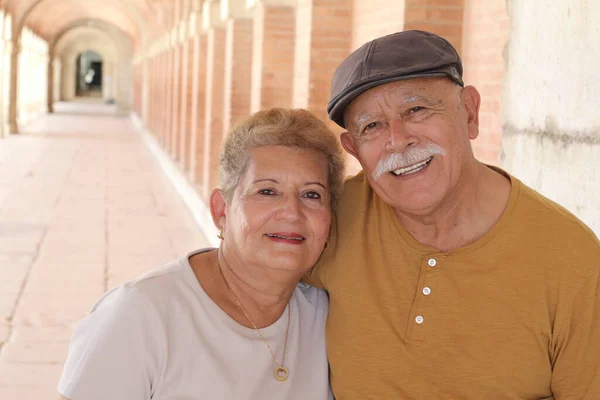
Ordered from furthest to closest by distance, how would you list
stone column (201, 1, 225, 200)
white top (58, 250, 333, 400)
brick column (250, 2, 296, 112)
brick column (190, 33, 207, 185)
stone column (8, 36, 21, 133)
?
stone column (8, 36, 21, 133), brick column (190, 33, 207, 185), stone column (201, 1, 225, 200), brick column (250, 2, 296, 112), white top (58, 250, 333, 400)

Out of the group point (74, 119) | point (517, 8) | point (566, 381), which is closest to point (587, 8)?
point (517, 8)

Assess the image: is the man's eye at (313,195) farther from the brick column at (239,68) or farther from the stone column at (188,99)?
the stone column at (188,99)

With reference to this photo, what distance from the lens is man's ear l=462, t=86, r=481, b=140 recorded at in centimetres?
245

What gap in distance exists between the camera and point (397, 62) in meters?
2.26

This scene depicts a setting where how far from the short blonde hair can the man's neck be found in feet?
1.06

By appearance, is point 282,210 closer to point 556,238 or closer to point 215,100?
point 556,238

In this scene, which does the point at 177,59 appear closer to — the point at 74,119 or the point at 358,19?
the point at 358,19

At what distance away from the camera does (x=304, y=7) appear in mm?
6750

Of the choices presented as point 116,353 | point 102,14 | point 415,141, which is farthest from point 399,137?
point 102,14

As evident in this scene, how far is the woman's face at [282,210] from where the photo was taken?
2432 millimetres

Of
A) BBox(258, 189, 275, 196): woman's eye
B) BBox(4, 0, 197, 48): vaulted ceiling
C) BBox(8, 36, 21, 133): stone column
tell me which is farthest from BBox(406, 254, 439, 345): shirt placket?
BBox(8, 36, 21, 133): stone column

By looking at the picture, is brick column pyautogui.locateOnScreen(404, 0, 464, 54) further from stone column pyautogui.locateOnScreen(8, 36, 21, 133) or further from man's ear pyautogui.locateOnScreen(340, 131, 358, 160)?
stone column pyautogui.locateOnScreen(8, 36, 21, 133)

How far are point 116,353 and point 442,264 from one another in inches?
34.9

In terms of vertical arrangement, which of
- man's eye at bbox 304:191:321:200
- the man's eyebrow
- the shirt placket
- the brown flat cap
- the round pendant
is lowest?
the round pendant
